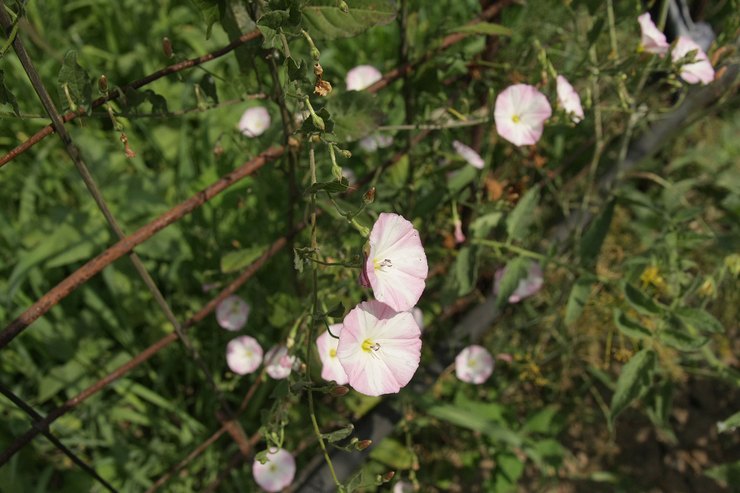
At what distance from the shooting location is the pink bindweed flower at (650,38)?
50.8 inches

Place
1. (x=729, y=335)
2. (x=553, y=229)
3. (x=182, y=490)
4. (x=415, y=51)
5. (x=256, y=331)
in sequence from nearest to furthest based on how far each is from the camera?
(x=415, y=51) → (x=182, y=490) → (x=256, y=331) → (x=553, y=229) → (x=729, y=335)

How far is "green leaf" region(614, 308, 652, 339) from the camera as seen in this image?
124 centimetres

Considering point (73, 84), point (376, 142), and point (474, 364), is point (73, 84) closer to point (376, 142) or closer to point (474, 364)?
point (376, 142)

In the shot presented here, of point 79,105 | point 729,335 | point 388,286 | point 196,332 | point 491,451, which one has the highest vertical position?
point 79,105

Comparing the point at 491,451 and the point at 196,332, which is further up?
the point at 196,332

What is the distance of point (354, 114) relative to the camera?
41.1 inches

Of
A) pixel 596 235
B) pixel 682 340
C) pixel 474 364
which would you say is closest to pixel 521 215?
pixel 596 235

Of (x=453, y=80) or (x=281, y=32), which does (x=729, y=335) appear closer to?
(x=453, y=80)

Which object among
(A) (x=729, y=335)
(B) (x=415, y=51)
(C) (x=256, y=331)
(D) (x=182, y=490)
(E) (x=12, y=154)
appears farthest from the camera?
(A) (x=729, y=335)

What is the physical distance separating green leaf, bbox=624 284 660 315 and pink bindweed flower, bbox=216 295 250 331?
2.99ft

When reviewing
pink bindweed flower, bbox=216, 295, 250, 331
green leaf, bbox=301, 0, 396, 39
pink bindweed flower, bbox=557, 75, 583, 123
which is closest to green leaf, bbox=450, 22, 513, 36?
pink bindweed flower, bbox=557, 75, 583, 123

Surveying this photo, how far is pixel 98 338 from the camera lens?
171 cm

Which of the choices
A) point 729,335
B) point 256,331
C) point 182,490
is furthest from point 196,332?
point 729,335

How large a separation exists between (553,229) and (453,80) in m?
0.68
